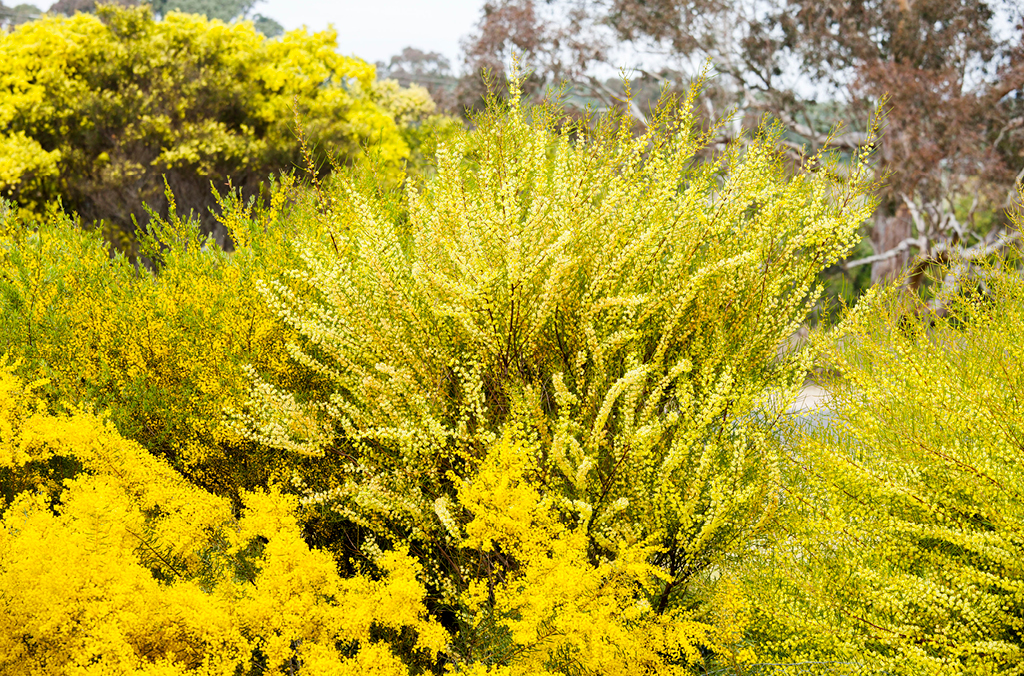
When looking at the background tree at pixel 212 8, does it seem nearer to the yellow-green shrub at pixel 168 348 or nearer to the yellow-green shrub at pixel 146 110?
the yellow-green shrub at pixel 146 110

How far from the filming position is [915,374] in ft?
10.7

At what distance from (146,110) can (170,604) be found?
13.7 metres

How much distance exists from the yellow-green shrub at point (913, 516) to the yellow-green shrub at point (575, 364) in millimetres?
282

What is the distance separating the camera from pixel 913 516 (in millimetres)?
3477

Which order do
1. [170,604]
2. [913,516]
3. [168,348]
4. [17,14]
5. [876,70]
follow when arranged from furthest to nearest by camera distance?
1. [17,14]
2. [876,70]
3. [168,348]
4. [913,516]
5. [170,604]

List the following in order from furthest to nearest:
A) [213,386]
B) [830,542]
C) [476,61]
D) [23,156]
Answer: [476,61] < [23,156] < [213,386] < [830,542]

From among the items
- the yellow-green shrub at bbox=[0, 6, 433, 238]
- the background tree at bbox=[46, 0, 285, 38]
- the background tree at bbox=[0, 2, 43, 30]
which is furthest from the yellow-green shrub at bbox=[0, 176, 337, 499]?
the background tree at bbox=[46, 0, 285, 38]

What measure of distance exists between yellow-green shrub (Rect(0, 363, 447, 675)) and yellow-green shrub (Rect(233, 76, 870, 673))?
42 cm

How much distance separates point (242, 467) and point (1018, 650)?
157 inches

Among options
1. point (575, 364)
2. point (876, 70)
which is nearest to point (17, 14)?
point (876, 70)

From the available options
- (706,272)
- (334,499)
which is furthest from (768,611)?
(334,499)

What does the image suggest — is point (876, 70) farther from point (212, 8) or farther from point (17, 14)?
point (17, 14)

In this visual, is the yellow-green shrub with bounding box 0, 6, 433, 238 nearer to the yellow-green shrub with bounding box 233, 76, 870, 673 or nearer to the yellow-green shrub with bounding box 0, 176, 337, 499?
the yellow-green shrub with bounding box 0, 176, 337, 499

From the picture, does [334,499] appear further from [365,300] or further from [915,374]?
[915,374]
